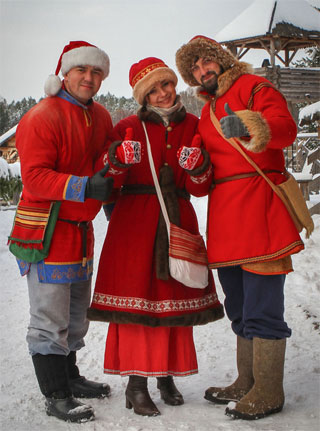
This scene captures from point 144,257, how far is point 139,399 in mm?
749

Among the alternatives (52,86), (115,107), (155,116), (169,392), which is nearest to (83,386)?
(169,392)

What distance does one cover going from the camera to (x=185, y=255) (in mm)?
2602

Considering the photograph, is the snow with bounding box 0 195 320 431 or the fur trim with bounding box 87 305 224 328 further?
the fur trim with bounding box 87 305 224 328

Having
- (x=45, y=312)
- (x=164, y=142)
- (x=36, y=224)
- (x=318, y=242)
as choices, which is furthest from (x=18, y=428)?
(x=318, y=242)

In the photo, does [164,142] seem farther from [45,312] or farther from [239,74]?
[45,312]

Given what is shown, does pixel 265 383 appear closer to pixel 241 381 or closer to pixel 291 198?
pixel 241 381

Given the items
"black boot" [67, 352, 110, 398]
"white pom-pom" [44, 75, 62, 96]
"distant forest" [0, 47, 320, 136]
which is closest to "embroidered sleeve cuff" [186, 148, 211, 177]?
"white pom-pom" [44, 75, 62, 96]

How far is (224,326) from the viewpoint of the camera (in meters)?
4.09

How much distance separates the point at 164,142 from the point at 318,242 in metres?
3.58

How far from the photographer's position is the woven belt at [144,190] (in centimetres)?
272

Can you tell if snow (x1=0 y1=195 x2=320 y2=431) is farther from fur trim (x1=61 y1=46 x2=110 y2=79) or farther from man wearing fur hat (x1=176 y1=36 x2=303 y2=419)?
fur trim (x1=61 y1=46 x2=110 y2=79)

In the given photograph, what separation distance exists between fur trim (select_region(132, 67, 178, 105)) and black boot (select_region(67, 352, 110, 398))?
5.19 feet

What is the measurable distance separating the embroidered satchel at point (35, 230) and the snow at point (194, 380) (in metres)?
0.86

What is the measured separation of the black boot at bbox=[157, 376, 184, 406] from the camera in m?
2.73
